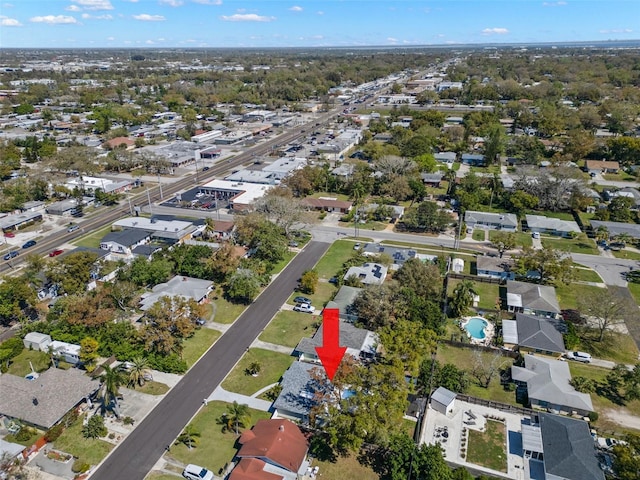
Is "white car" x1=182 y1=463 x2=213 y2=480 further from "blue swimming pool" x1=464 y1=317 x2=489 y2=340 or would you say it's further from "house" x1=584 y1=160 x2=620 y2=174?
"house" x1=584 y1=160 x2=620 y2=174

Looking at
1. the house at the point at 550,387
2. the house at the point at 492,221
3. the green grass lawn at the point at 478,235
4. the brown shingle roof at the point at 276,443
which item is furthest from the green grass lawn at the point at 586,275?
the brown shingle roof at the point at 276,443

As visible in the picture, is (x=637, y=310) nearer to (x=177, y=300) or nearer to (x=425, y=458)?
(x=425, y=458)

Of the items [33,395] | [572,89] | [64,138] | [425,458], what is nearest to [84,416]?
[33,395]

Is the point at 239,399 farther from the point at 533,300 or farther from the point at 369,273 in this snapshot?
the point at 533,300

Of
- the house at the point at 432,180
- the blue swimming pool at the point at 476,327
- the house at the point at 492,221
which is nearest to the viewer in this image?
the blue swimming pool at the point at 476,327

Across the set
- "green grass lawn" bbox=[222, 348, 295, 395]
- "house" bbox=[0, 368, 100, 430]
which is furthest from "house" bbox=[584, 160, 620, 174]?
"house" bbox=[0, 368, 100, 430]

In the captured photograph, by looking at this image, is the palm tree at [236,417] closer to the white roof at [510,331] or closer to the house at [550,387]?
the house at [550,387]
